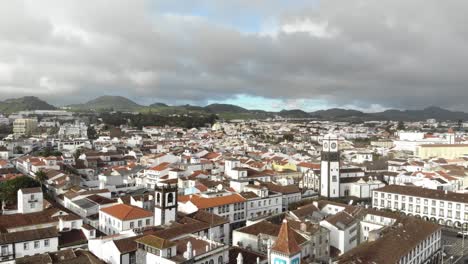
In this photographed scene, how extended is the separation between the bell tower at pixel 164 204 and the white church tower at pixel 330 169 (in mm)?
29496

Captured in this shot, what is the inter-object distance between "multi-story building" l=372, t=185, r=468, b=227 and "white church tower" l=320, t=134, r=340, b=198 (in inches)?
233

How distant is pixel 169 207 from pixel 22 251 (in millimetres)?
11741

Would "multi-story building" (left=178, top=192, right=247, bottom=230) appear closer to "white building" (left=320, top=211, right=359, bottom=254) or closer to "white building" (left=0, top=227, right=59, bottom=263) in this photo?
"white building" (left=320, top=211, right=359, bottom=254)

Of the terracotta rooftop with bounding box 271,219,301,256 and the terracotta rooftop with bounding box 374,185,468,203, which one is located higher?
the terracotta rooftop with bounding box 271,219,301,256

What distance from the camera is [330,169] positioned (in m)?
55.2

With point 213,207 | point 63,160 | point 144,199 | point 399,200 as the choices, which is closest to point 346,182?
point 399,200

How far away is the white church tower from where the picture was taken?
54969 mm

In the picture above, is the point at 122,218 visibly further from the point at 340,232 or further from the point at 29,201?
the point at 340,232

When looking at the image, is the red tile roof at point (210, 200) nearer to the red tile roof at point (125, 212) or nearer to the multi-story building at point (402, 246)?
the red tile roof at point (125, 212)

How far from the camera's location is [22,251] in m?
28.6

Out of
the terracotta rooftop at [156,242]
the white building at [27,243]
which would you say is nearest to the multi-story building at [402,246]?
the terracotta rooftop at [156,242]

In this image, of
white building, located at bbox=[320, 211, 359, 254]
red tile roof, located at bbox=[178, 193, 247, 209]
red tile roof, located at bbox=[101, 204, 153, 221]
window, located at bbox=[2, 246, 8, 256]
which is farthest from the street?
window, located at bbox=[2, 246, 8, 256]

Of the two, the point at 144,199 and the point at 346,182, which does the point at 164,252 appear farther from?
the point at 346,182

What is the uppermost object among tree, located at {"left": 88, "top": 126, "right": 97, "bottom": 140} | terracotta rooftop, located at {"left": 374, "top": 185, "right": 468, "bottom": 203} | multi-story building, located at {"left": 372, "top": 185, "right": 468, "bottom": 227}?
tree, located at {"left": 88, "top": 126, "right": 97, "bottom": 140}
